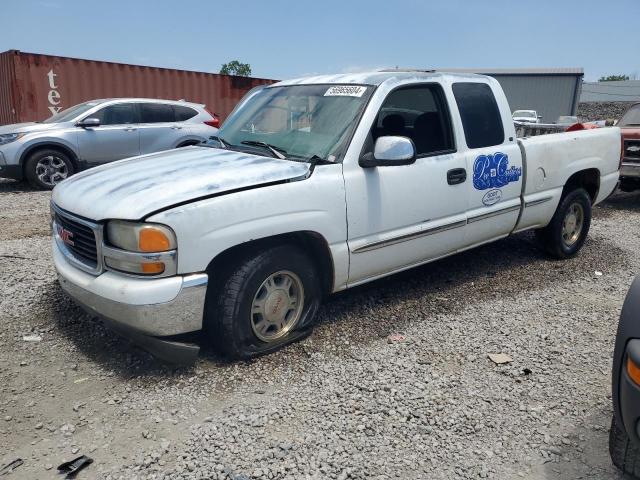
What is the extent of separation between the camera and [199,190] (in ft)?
10.0

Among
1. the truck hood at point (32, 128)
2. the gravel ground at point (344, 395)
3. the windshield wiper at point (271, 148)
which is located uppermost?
the truck hood at point (32, 128)

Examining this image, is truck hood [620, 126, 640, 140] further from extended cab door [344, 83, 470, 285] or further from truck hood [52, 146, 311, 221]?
truck hood [52, 146, 311, 221]

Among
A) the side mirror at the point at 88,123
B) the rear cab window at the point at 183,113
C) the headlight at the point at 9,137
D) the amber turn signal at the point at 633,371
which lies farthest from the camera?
the rear cab window at the point at 183,113

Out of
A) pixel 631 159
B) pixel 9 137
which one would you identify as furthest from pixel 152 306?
pixel 631 159

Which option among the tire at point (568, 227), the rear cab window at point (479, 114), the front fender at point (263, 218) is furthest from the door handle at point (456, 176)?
the tire at point (568, 227)

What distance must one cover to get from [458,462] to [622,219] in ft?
23.3

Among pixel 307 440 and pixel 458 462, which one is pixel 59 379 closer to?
pixel 307 440

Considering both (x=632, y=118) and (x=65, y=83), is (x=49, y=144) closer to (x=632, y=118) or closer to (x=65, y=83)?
(x=65, y=83)

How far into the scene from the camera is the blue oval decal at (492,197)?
4.54 metres

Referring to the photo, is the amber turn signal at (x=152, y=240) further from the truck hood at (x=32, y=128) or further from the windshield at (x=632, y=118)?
the windshield at (x=632, y=118)

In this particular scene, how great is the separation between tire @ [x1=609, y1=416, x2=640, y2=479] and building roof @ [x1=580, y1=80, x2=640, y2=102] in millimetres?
49003

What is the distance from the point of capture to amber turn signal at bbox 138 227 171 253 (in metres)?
2.87

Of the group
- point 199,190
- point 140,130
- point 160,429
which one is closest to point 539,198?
point 199,190

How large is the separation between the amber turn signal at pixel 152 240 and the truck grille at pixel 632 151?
354 inches
